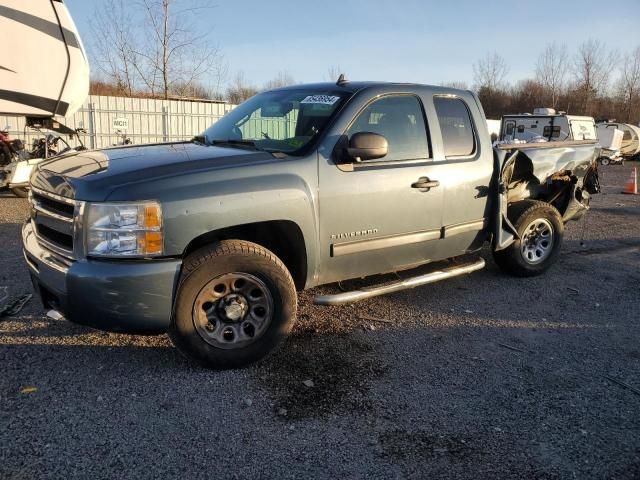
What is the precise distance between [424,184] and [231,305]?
1923mm

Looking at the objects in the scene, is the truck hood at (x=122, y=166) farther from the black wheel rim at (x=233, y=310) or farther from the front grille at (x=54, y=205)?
the black wheel rim at (x=233, y=310)

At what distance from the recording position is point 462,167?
472 centimetres

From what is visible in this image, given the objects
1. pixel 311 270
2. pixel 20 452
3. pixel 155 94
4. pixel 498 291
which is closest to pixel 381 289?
pixel 311 270

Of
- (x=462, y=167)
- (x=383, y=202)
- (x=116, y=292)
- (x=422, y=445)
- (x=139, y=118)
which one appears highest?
(x=139, y=118)

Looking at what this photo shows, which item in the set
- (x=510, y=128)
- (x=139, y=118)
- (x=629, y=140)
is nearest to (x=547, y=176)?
(x=139, y=118)

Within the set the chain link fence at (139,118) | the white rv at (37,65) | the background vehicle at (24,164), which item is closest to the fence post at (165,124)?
the chain link fence at (139,118)

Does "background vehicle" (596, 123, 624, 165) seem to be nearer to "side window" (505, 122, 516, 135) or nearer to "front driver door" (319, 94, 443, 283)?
"side window" (505, 122, 516, 135)

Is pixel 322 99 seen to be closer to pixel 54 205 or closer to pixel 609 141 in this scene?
pixel 54 205

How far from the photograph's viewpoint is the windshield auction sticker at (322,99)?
4180mm

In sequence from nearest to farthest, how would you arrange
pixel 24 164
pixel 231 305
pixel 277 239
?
pixel 231 305 < pixel 277 239 < pixel 24 164

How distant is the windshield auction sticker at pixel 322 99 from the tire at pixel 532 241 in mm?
2580

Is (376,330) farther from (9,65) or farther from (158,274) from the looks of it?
Result: (9,65)

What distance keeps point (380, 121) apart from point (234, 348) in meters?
2.13

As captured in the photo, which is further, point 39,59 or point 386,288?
point 39,59
